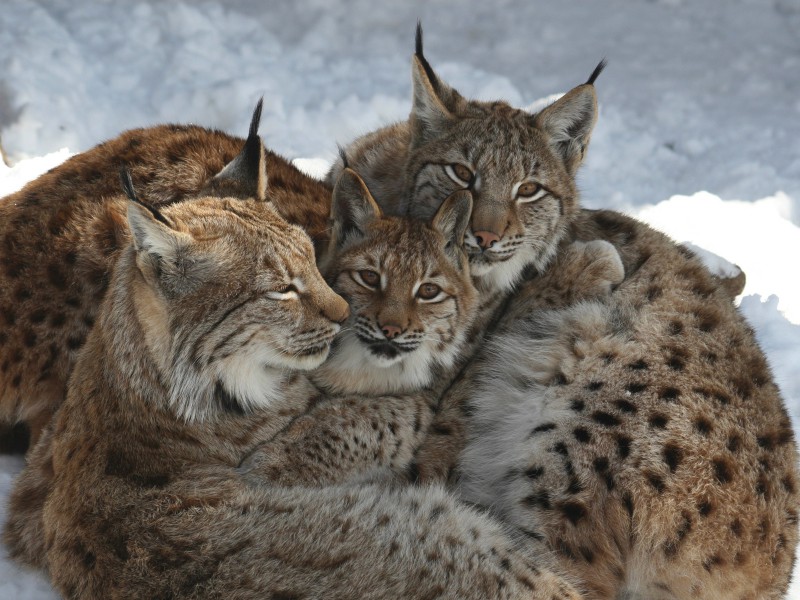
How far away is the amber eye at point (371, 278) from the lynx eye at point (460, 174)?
2.27 ft

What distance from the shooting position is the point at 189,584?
3221 millimetres

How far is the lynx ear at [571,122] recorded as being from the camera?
15.1 ft

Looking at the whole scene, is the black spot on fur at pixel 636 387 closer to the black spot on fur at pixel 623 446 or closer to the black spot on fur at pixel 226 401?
the black spot on fur at pixel 623 446

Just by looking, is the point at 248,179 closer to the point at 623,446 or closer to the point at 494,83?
the point at 623,446

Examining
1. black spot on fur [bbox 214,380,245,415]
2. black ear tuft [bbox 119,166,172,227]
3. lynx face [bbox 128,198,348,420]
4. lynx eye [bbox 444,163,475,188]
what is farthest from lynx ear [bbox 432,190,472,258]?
black ear tuft [bbox 119,166,172,227]

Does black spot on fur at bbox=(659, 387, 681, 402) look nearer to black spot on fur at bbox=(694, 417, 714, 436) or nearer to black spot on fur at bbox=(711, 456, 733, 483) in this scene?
black spot on fur at bbox=(694, 417, 714, 436)

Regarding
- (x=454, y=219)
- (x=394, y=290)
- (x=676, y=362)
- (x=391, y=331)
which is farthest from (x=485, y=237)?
(x=676, y=362)

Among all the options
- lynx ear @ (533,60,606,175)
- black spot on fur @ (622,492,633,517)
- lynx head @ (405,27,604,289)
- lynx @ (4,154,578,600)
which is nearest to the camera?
lynx @ (4,154,578,600)

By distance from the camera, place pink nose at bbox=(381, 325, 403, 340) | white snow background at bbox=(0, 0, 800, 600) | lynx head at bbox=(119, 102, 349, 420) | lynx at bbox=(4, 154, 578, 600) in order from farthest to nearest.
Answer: white snow background at bbox=(0, 0, 800, 600) → pink nose at bbox=(381, 325, 403, 340) → lynx head at bbox=(119, 102, 349, 420) → lynx at bbox=(4, 154, 578, 600)

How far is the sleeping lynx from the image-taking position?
369 cm

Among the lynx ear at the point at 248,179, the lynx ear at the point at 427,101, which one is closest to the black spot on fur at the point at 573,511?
the lynx ear at the point at 248,179

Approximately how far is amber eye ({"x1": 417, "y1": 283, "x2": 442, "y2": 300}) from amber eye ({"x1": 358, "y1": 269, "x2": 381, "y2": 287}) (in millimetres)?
170

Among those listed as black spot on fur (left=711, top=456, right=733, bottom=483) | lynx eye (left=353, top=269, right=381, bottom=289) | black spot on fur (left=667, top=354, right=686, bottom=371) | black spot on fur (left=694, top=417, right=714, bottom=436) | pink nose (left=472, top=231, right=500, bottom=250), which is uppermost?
pink nose (left=472, top=231, right=500, bottom=250)

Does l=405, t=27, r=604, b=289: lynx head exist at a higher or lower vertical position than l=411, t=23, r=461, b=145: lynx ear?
lower
